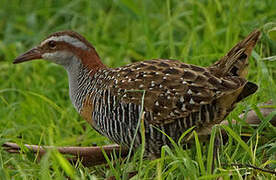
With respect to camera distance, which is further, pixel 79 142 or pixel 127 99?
pixel 79 142

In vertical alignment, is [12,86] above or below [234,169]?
above

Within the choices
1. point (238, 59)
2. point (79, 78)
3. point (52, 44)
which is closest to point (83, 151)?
point (79, 78)

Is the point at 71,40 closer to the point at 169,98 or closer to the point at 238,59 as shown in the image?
the point at 169,98

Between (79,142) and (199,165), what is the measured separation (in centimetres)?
131

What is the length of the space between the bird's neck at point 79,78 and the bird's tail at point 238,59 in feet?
3.23

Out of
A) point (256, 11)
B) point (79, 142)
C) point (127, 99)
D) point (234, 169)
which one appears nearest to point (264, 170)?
point (234, 169)

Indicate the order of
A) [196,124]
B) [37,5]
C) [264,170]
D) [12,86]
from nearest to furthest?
[264,170] → [196,124] → [12,86] → [37,5]

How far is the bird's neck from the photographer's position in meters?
4.62

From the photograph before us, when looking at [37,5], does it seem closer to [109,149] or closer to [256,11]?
[256,11]

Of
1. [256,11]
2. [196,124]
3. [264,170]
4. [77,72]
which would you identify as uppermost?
[256,11]

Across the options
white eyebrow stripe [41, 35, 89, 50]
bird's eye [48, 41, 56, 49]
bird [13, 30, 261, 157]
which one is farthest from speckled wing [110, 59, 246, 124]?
bird's eye [48, 41, 56, 49]

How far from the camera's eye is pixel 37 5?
7941 millimetres

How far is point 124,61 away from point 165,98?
7.70 feet

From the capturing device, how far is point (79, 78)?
15.5 feet
